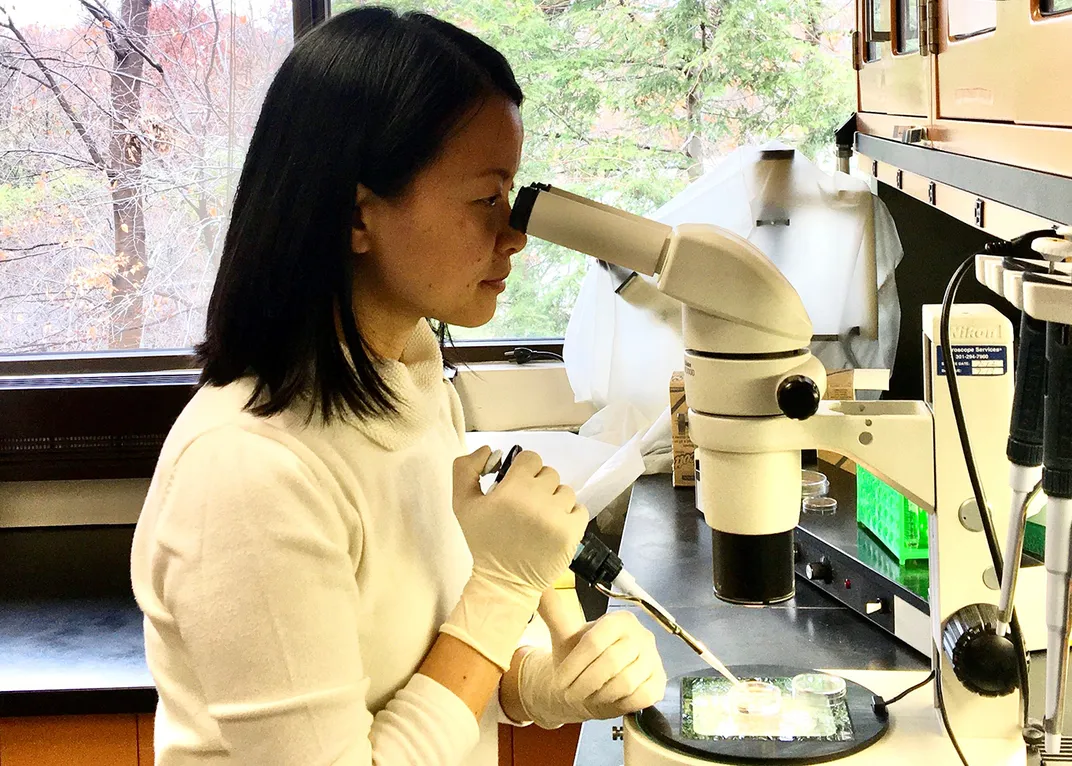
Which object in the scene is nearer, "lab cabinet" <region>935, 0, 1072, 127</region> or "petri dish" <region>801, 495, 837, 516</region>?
"lab cabinet" <region>935, 0, 1072, 127</region>

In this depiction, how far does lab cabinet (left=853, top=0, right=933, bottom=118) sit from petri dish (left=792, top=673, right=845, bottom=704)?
59 cm

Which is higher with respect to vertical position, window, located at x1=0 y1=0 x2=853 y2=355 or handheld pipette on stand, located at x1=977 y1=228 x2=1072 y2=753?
window, located at x1=0 y1=0 x2=853 y2=355

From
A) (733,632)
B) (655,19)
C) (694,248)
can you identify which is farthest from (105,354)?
(694,248)

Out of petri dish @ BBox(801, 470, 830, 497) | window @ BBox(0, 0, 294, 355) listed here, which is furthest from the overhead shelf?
window @ BBox(0, 0, 294, 355)

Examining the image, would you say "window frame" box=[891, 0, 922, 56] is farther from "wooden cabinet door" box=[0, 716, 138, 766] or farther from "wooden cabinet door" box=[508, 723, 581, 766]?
"wooden cabinet door" box=[0, 716, 138, 766]

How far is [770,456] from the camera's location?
0.95 meters

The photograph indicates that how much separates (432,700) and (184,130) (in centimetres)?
196

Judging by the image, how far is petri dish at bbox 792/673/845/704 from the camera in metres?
1.09

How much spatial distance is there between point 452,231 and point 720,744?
1.71ft

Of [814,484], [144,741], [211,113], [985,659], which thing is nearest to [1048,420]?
[985,659]

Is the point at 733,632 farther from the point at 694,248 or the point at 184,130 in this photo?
the point at 184,130

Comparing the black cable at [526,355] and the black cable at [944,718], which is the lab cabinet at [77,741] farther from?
the black cable at [944,718]

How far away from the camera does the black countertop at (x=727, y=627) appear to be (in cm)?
128

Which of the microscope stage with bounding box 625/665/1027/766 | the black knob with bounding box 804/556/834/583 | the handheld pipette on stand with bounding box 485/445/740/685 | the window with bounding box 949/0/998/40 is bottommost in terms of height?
the black knob with bounding box 804/556/834/583
